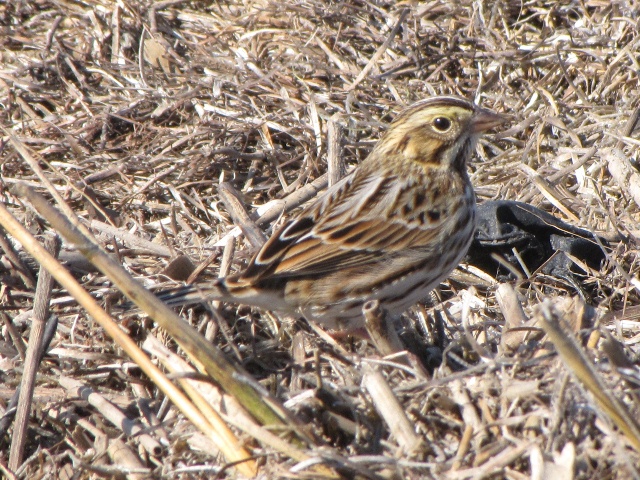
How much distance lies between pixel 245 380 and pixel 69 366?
116 centimetres

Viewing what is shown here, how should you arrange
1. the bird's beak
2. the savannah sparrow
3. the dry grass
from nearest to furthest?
the dry grass < the savannah sparrow < the bird's beak

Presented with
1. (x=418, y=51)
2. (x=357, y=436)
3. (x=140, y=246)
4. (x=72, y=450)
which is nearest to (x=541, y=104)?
(x=418, y=51)

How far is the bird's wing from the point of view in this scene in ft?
12.4

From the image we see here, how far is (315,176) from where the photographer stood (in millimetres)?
4770

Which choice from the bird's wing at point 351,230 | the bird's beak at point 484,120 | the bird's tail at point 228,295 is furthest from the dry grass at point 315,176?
the bird's beak at point 484,120

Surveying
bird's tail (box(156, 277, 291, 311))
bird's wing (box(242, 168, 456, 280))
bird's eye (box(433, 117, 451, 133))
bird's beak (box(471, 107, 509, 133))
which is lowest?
bird's tail (box(156, 277, 291, 311))

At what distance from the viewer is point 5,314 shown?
381 centimetres

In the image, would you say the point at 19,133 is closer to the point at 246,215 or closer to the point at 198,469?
the point at 246,215

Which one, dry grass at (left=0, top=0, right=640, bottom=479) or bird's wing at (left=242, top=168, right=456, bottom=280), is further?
bird's wing at (left=242, top=168, right=456, bottom=280)

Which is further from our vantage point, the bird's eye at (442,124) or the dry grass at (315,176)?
the bird's eye at (442,124)

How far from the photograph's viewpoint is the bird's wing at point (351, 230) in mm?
3773

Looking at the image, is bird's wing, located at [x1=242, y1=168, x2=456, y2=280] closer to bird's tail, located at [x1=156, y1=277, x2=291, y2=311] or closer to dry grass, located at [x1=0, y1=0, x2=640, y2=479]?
bird's tail, located at [x1=156, y1=277, x2=291, y2=311]

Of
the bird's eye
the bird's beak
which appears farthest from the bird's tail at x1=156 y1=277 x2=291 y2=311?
the bird's beak

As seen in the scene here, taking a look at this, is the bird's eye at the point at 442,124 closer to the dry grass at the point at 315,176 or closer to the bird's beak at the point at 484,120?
the bird's beak at the point at 484,120
